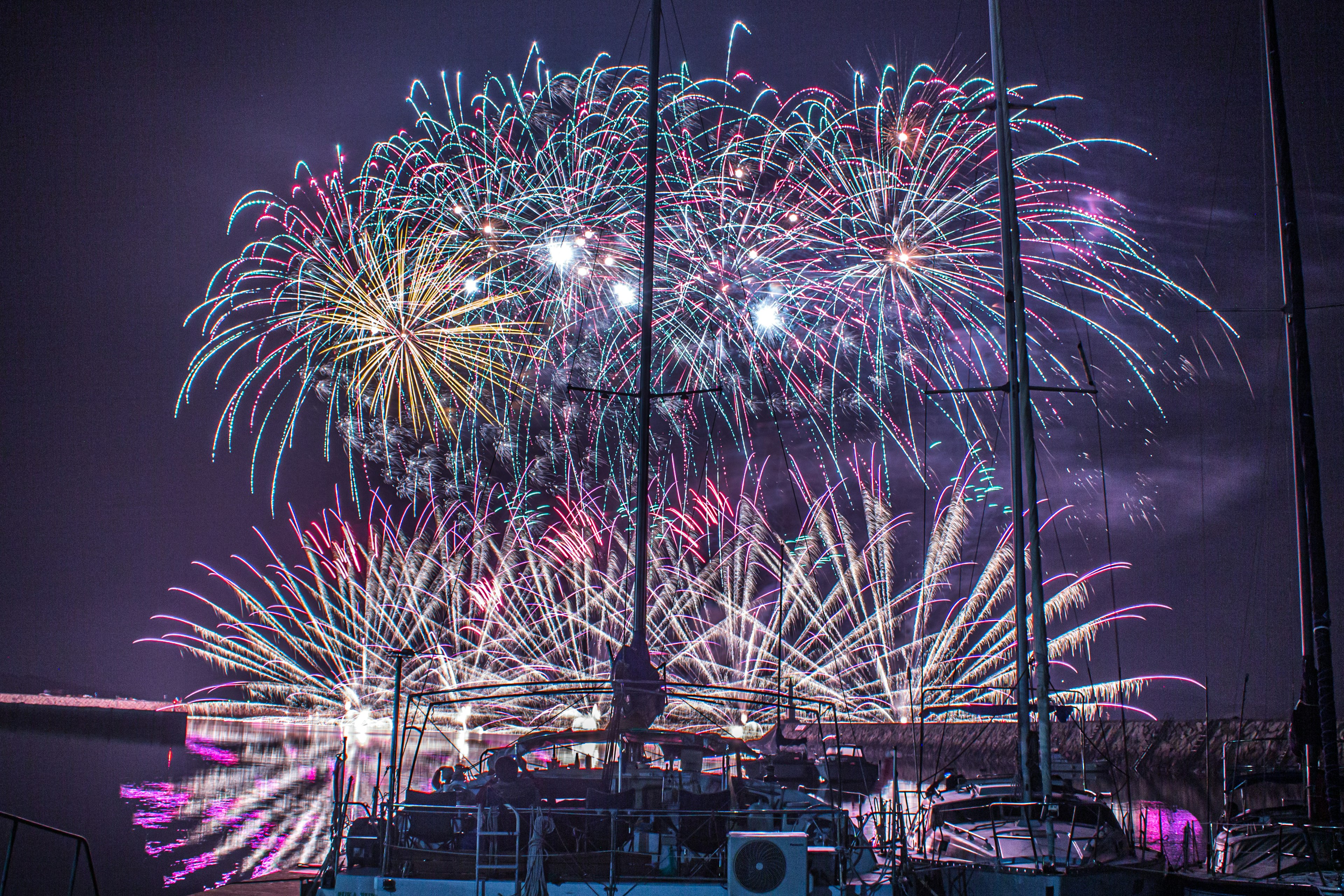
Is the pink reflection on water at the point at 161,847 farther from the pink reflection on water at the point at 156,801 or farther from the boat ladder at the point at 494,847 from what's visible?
the boat ladder at the point at 494,847

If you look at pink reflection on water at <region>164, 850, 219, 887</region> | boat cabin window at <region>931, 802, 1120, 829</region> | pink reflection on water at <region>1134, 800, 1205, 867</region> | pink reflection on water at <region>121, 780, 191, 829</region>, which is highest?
boat cabin window at <region>931, 802, 1120, 829</region>

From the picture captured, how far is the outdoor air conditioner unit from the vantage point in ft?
43.4

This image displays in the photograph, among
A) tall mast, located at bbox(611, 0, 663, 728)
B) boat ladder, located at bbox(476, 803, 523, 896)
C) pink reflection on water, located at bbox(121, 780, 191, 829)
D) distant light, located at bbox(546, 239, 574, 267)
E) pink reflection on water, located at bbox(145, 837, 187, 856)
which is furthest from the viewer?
pink reflection on water, located at bbox(121, 780, 191, 829)

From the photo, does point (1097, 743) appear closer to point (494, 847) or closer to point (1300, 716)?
point (1300, 716)

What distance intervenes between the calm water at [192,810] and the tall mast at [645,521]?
354 centimetres

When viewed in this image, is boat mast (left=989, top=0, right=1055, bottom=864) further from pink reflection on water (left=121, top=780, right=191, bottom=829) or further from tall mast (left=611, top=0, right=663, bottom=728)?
pink reflection on water (left=121, top=780, right=191, bottom=829)

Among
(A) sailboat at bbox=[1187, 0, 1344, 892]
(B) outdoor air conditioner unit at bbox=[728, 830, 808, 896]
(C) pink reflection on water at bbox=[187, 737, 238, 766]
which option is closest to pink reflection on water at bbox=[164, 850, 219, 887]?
(B) outdoor air conditioner unit at bbox=[728, 830, 808, 896]

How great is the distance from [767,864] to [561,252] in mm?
23429

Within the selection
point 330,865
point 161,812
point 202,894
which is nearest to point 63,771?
point 161,812

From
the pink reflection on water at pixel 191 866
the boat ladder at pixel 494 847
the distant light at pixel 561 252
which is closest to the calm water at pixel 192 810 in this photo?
the pink reflection on water at pixel 191 866

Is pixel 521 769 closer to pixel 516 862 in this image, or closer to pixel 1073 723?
pixel 516 862

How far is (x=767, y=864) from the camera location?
13.3 metres

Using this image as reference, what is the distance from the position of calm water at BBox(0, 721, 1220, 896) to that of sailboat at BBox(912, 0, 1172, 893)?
117cm

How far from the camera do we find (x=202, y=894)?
25.6 m
